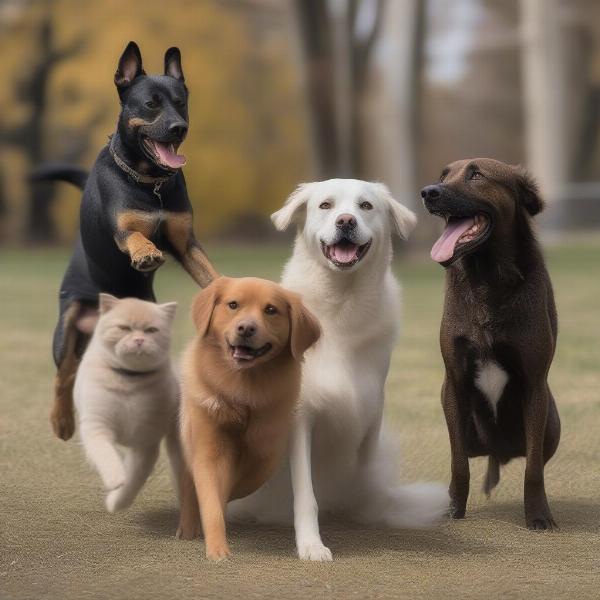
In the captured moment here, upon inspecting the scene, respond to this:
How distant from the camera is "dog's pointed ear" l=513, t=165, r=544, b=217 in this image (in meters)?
4.55

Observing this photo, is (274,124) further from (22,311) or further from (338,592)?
(338,592)

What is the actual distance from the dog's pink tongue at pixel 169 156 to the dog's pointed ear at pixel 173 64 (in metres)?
0.34

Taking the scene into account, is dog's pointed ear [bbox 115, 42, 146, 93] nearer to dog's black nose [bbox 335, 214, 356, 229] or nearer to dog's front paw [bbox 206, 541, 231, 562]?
dog's black nose [bbox 335, 214, 356, 229]

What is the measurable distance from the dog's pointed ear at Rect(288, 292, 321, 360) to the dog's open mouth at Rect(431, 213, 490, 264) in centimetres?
56

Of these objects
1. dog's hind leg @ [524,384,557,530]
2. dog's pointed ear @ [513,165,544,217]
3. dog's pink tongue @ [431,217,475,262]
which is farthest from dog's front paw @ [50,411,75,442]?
dog's pointed ear @ [513,165,544,217]

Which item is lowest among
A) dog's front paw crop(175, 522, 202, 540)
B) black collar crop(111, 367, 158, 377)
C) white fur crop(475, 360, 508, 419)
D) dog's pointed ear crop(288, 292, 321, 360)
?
dog's front paw crop(175, 522, 202, 540)

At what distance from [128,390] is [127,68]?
119cm

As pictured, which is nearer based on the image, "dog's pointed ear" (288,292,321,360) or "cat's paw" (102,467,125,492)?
"dog's pointed ear" (288,292,321,360)

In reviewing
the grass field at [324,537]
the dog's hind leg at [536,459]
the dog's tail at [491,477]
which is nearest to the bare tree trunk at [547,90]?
the grass field at [324,537]

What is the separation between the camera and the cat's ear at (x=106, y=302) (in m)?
4.47

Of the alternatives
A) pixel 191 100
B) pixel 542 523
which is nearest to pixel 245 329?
pixel 542 523

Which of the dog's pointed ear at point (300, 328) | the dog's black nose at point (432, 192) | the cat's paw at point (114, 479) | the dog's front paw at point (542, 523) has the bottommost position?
the dog's front paw at point (542, 523)

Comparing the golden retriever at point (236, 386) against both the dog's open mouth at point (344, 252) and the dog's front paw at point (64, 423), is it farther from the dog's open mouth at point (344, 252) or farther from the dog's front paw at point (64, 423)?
the dog's front paw at point (64, 423)

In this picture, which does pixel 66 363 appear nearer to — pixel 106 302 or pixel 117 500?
pixel 106 302
